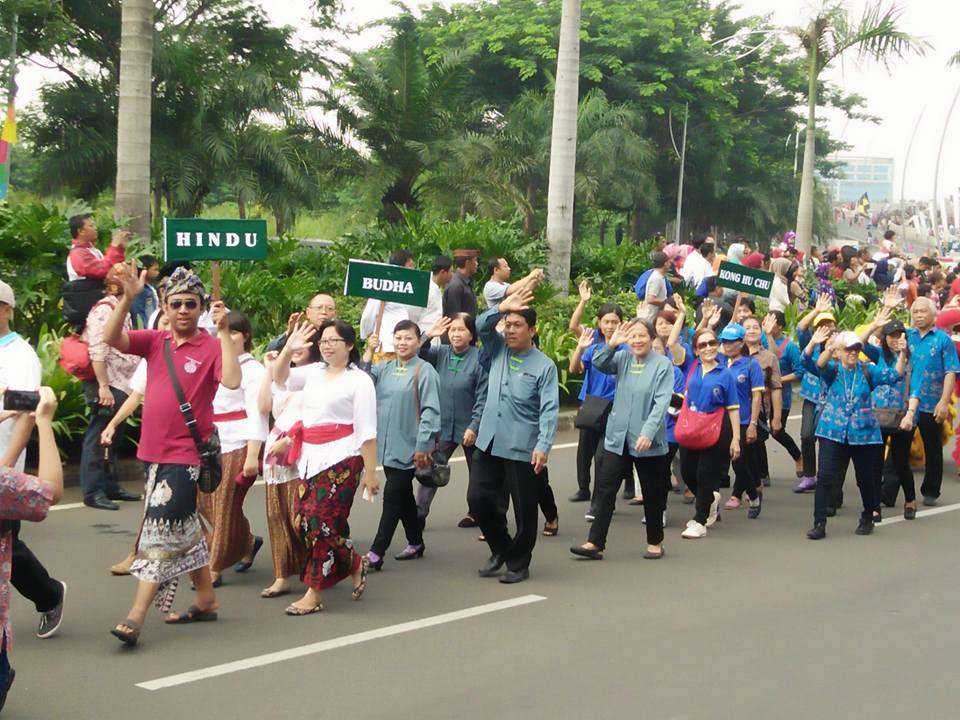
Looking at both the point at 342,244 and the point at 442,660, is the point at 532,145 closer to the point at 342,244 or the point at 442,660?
the point at 342,244

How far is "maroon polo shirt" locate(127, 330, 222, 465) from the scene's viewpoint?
23.4 ft

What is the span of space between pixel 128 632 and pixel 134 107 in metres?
9.83

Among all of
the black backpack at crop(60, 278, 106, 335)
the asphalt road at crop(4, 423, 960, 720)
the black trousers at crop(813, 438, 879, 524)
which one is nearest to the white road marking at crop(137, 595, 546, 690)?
the asphalt road at crop(4, 423, 960, 720)

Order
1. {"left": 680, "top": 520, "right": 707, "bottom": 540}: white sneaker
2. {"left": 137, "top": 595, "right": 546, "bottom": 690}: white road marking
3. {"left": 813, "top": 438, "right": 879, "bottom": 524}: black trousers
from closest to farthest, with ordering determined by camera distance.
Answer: {"left": 137, "top": 595, "right": 546, "bottom": 690}: white road marking < {"left": 680, "top": 520, "right": 707, "bottom": 540}: white sneaker < {"left": 813, "top": 438, "right": 879, "bottom": 524}: black trousers

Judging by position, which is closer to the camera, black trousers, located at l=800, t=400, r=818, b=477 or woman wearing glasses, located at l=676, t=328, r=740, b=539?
woman wearing glasses, located at l=676, t=328, r=740, b=539

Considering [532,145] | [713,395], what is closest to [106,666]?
[713,395]

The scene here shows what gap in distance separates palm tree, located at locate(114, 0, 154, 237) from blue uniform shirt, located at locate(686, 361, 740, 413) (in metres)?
7.96

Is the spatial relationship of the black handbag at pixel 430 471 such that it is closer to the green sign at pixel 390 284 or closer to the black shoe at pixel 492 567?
the black shoe at pixel 492 567

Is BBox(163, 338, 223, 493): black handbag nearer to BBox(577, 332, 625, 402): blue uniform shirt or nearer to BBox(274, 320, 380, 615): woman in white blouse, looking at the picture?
BBox(274, 320, 380, 615): woman in white blouse

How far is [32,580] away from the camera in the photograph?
276 inches

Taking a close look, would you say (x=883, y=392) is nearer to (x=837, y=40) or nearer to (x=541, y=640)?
(x=541, y=640)

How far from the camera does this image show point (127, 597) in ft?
26.3

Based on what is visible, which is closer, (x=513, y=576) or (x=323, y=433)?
(x=323, y=433)

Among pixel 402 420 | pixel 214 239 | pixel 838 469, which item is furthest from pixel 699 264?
pixel 402 420
